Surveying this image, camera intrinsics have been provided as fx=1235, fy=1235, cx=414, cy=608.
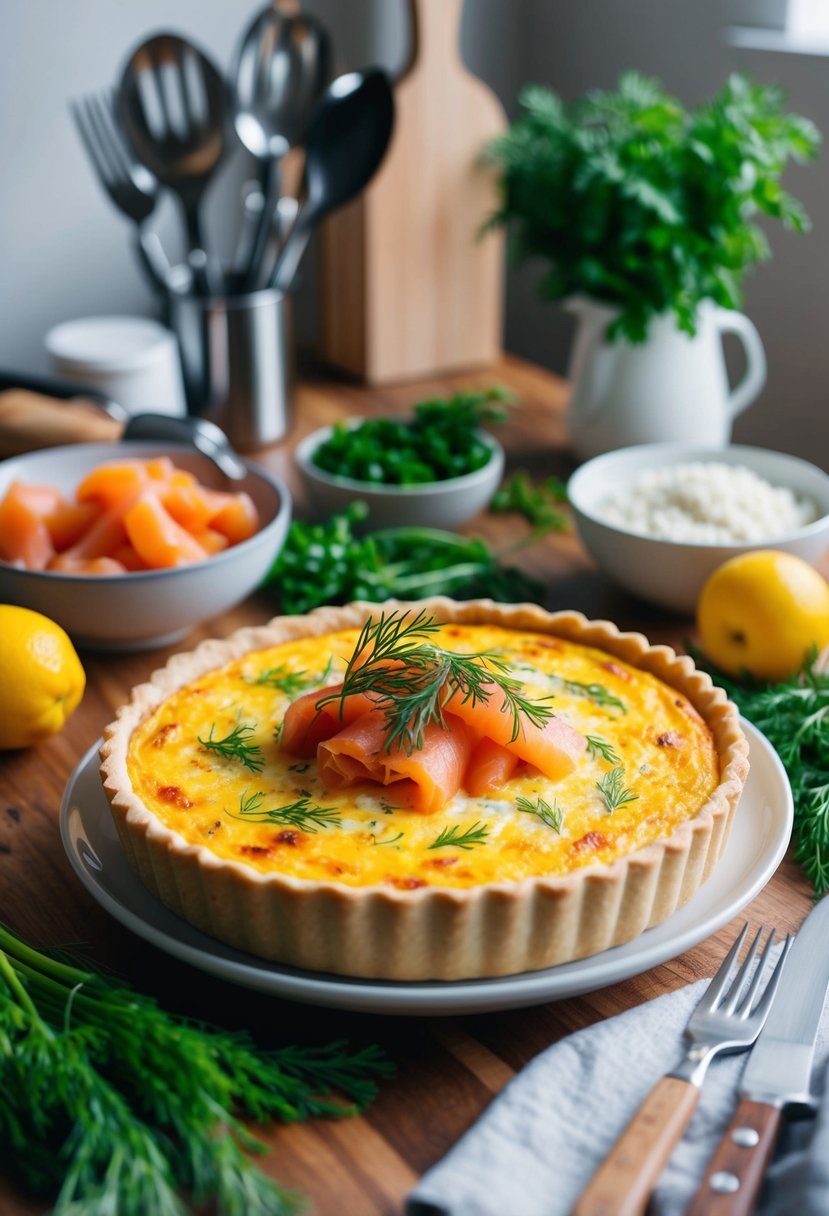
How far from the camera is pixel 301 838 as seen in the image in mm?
1432

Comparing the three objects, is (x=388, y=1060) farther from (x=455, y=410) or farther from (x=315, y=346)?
(x=315, y=346)

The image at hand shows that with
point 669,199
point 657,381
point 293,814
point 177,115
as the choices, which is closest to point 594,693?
point 293,814

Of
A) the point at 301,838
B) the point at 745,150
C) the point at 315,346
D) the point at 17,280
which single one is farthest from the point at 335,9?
the point at 301,838

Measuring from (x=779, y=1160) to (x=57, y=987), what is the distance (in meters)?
0.77

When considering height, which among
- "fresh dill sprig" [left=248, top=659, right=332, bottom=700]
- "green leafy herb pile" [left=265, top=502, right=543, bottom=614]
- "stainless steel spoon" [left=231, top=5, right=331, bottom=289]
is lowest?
"green leafy herb pile" [left=265, top=502, right=543, bottom=614]

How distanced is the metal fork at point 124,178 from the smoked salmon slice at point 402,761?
6.24 feet

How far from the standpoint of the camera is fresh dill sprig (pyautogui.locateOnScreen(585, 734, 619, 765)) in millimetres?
1592

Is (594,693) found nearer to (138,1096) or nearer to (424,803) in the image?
(424,803)

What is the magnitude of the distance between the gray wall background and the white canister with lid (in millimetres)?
535

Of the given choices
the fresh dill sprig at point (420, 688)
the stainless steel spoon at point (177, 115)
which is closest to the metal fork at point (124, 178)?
the stainless steel spoon at point (177, 115)

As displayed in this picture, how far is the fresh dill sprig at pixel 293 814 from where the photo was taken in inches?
57.3

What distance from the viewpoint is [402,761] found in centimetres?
144

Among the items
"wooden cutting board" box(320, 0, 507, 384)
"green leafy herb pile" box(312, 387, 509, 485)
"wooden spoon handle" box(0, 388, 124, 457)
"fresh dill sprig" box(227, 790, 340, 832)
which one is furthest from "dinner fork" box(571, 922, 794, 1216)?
"wooden cutting board" box(320, 0, 507, 384)

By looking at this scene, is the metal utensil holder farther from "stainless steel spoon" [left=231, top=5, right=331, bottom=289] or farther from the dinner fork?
the dinner fork
